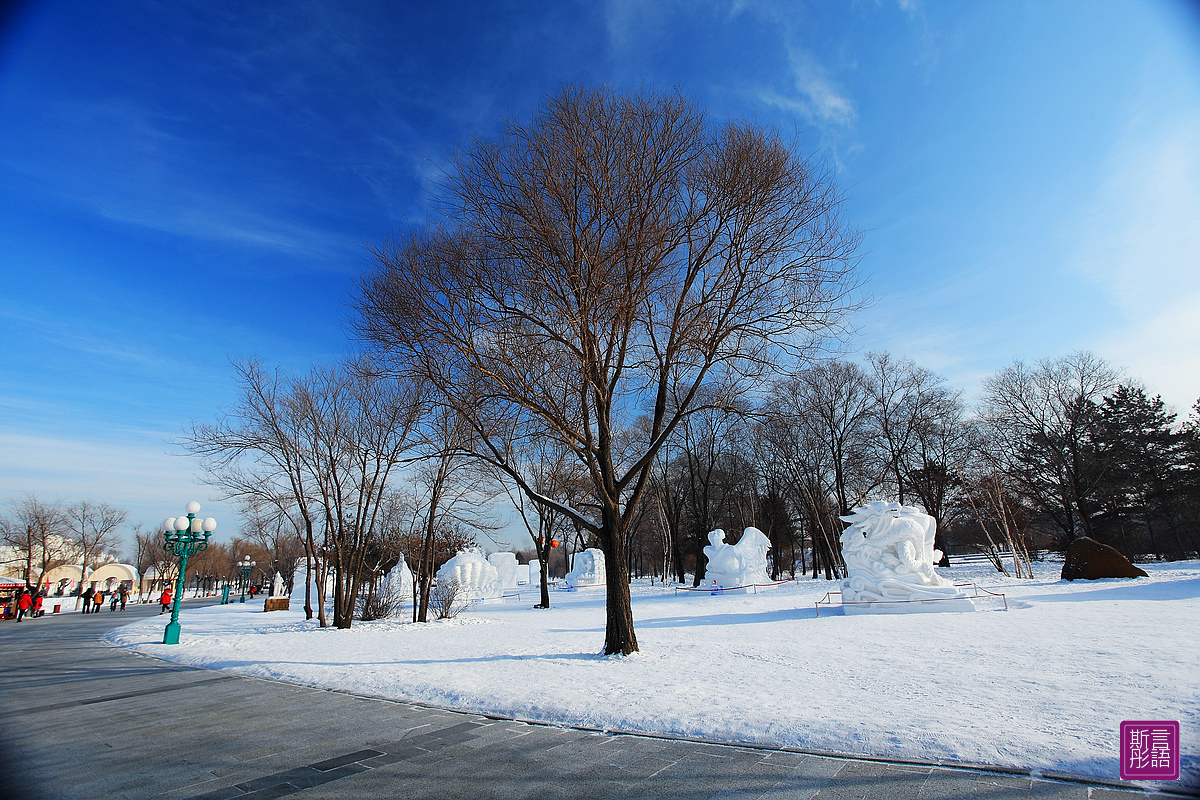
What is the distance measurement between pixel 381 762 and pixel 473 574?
90.5 feet

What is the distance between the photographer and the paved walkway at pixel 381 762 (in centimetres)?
378

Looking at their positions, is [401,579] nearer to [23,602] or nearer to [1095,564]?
[23,602]

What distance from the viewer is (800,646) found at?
9656 millimetres

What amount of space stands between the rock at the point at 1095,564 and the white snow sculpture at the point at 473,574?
2533 cm

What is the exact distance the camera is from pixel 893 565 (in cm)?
1516

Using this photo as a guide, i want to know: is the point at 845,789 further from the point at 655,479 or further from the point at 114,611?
the point at 114,611

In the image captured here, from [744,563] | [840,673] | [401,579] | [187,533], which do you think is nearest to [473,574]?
[401,579]

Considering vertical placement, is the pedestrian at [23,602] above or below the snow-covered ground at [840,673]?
below

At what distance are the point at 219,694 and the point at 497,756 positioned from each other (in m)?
5.96

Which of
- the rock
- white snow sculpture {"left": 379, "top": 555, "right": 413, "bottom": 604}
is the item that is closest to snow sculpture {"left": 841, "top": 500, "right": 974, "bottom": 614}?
the rock

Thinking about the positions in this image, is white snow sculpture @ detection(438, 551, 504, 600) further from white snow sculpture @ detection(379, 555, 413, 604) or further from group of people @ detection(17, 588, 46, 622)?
group of people @ detection(17, 588, 46, 622)

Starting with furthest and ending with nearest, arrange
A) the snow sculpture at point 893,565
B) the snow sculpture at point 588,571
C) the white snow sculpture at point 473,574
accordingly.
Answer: the snow sculpture at point 588,571 → the white snow sculpture at point 473,574 → the snow sculpture at point 893,565

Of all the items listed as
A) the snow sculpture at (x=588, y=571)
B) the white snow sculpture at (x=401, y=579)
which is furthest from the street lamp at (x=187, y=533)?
the snow sculpture at (x=588, y=571)

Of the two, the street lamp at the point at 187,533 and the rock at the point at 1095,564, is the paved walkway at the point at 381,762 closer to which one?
the street lamp at the point at 187,533
